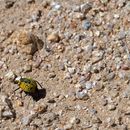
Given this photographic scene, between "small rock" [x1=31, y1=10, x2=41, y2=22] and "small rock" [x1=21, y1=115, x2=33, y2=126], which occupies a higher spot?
"small rock" [x1=31, y1=10, x2=41, y2=22]

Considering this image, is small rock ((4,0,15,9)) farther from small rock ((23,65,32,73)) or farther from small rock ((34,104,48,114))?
small rock ((34,104,48,114))

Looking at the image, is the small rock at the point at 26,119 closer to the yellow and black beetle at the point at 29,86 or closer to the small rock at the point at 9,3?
the yellow and black beetle at the point at 29,86

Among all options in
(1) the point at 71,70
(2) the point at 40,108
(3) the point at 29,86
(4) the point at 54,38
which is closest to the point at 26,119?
(2) the point at 40,108

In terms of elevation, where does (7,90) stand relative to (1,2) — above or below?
below

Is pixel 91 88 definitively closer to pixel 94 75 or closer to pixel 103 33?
pixel 94 75

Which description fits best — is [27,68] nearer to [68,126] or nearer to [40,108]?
[40,108]

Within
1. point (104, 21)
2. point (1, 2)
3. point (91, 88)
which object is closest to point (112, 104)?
point (91, 88)

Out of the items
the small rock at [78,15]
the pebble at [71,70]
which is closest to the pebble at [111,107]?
the pebble at [71,70]

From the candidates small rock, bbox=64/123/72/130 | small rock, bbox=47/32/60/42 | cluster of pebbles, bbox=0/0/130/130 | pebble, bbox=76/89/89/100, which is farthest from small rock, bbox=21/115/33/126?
small rock, bbox=47/32/60/42
